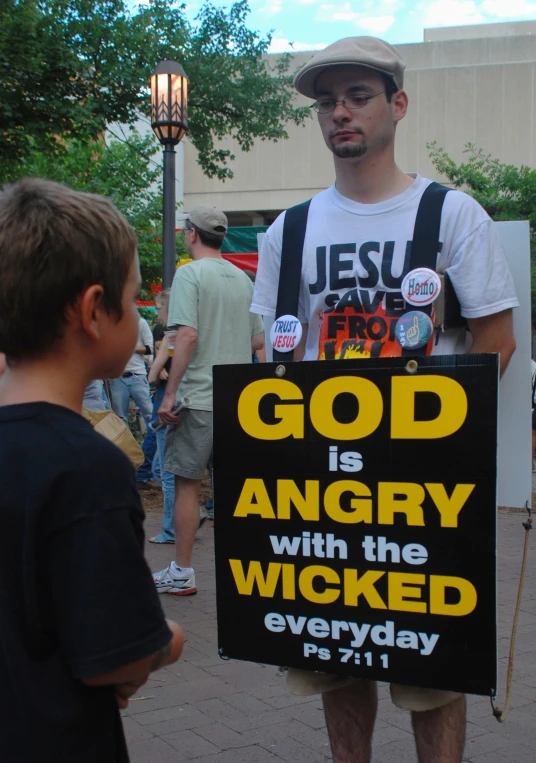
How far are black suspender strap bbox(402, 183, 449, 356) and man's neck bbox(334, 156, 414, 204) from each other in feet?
0.43

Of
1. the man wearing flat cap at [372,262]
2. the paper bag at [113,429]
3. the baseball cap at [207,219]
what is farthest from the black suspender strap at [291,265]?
the baseball cap at [207,219]

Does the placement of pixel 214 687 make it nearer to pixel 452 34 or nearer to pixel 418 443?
pixel 418 443

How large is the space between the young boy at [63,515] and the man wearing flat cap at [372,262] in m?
1.04

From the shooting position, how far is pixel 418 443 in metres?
1.99

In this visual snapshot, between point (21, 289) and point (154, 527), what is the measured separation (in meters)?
5.91

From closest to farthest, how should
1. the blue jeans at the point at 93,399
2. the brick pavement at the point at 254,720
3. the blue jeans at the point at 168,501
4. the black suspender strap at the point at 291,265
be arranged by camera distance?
the black suspender strap at the point at 291,265 → the brick pavement at the point at 254,720 → the blue jeans at the point at 93,399 → the blue jeans at the point at 168,501

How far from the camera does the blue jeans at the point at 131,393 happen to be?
9109 mm

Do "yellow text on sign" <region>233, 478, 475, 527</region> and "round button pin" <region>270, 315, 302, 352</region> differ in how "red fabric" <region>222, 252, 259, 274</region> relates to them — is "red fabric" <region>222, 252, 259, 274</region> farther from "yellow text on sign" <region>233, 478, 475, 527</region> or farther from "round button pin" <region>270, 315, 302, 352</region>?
"yellow text on sign" <region>233, 478, 475, 527</region>

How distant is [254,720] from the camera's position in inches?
128

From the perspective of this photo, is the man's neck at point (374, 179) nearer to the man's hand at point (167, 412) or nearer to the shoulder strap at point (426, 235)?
the shoulder strap at point (426, 235)

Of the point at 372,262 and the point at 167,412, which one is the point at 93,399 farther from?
the point at 372,262

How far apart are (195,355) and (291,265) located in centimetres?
261

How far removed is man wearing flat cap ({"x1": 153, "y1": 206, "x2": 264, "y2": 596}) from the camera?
15.6 ft

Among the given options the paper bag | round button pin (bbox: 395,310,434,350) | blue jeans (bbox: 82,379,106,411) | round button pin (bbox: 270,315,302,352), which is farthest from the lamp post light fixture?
round button pin (bbox: 395,310,434,350)
